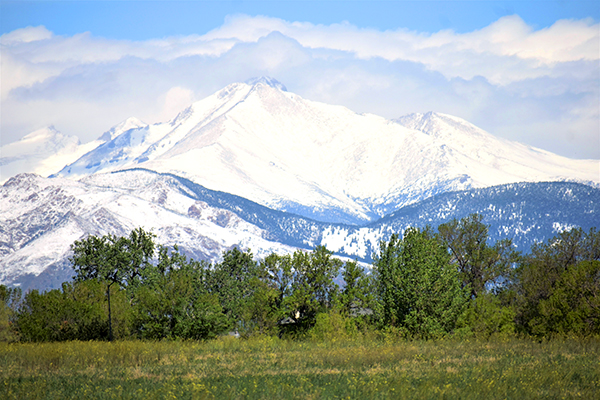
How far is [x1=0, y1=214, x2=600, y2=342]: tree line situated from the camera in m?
47.6

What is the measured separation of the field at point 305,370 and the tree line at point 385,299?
959 centimetres

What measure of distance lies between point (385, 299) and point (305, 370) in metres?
21.2

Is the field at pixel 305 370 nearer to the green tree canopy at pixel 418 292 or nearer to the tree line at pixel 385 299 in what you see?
the green tree canopy at pixel 418 292

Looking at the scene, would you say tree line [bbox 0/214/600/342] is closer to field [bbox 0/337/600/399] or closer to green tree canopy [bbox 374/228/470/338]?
Answer: green tree canopy [bbox 374/228/470/338]

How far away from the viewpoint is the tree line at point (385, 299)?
47.6 meters

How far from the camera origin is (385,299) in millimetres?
49312

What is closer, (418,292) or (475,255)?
(418,292)

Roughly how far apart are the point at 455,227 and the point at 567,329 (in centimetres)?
2306

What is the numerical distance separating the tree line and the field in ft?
31.5

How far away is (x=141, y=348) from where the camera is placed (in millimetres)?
34906

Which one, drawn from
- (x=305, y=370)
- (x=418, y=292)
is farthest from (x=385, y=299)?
(x=305, y=370)

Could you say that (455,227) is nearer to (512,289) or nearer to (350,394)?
(512,289)

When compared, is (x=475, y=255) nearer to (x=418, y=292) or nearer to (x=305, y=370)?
(x=418, y=292)

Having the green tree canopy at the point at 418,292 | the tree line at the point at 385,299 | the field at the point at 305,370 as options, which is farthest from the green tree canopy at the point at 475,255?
the field at the point at 305,370
